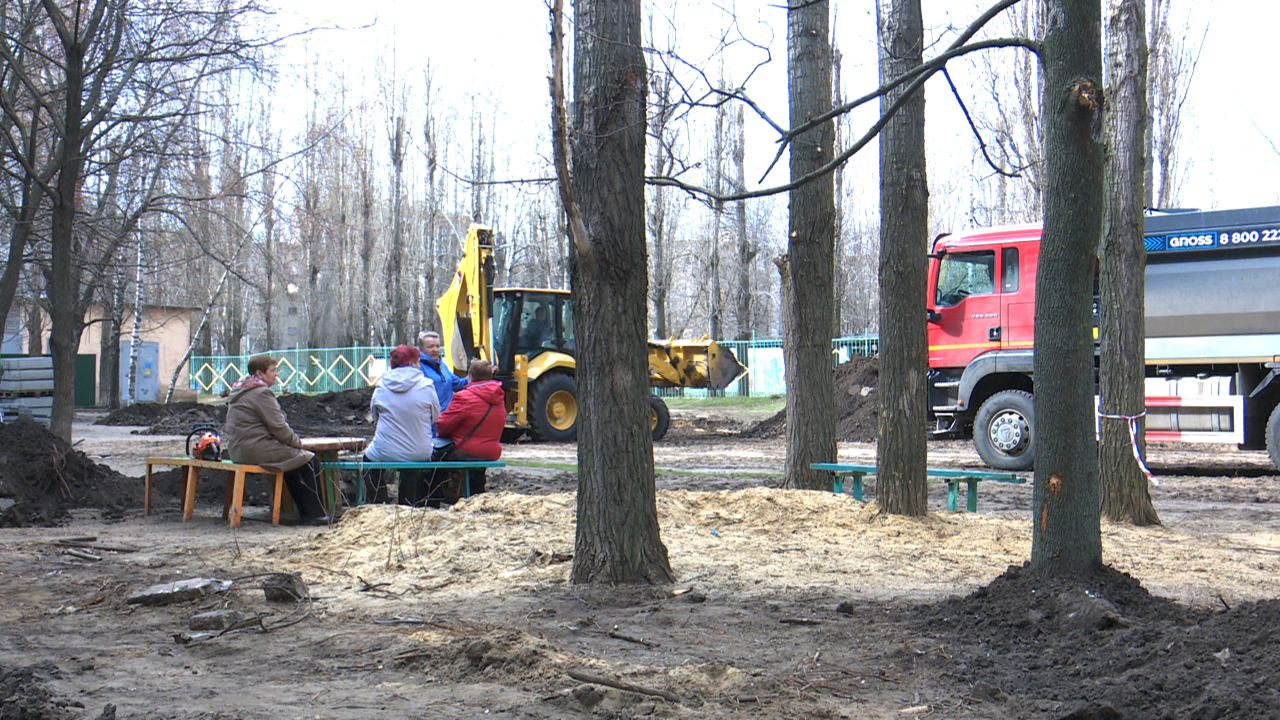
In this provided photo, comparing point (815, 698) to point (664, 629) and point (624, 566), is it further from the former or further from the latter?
point (624, 566)

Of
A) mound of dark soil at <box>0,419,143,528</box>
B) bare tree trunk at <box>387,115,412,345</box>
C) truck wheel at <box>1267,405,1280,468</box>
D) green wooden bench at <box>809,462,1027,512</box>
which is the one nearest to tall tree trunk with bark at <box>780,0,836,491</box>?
green wooden bench at <box>809,462,1027,512</box>

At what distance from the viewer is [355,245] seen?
44.8 m

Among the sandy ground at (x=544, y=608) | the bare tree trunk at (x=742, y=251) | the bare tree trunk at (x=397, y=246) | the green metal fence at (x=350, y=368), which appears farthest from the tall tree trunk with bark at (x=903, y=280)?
the bare tree trunk at (x=397, y=246)

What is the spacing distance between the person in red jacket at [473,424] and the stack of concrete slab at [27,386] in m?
8.98

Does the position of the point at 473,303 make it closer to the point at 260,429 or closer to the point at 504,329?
the point at 504,329

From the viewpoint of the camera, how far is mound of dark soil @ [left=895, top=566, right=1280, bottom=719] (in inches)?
139

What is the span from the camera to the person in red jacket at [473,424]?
29.3 ft

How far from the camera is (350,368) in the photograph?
43.5m

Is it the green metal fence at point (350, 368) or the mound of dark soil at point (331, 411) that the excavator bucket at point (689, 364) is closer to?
the mound of dark soil at point (331, 411)

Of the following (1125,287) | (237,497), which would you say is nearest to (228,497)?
(237,497)

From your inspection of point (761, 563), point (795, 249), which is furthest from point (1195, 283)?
point (761, 563)

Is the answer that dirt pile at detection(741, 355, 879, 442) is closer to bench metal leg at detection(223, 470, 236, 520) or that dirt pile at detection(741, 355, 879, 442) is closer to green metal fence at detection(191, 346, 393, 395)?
bench metal leg at detection(223, 470, 236, 520)

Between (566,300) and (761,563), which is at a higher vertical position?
(566,300)

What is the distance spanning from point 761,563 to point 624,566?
4.09 ft
